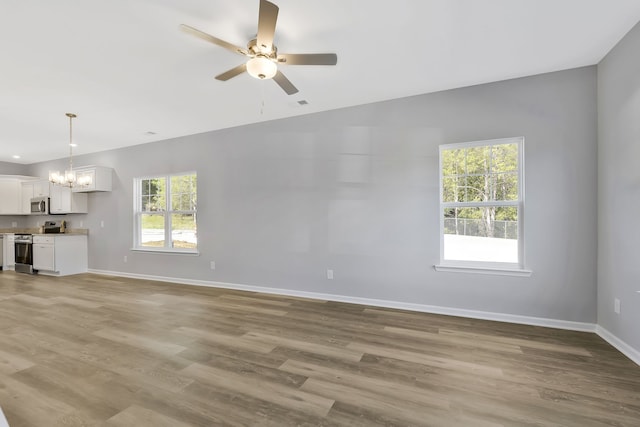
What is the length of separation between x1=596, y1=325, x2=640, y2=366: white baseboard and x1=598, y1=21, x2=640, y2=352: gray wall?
0.04 m

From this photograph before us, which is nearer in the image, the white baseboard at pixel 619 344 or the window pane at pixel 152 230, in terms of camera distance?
the white baseboard at pixel 619 344

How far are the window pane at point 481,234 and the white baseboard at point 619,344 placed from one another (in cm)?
93

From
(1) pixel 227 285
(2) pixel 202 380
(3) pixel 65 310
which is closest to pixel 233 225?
(1) pixel 227 285

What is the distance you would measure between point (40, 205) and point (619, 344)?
33.6 ft

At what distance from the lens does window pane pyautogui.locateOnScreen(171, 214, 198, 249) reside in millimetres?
5266

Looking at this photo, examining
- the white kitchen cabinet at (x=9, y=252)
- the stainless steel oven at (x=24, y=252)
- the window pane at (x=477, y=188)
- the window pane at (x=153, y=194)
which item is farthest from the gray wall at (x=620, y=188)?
the white kitchen cabinet at (x=9, y=252)

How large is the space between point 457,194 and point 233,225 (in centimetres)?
343

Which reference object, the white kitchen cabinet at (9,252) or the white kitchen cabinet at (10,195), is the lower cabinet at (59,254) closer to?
the white kitchen cabinet at (9,252)

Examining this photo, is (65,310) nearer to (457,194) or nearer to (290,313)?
(290,313)

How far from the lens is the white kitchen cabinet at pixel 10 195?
6.88 m

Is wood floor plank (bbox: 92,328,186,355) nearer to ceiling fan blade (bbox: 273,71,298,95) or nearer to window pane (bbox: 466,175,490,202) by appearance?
ceiling fan blade (bbox: 273,71,298,95)

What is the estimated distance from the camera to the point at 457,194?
3.47 metres

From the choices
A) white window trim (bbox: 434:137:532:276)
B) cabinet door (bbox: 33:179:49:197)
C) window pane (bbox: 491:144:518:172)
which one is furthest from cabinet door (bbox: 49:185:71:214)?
window pane (bbox: 491:144:518:172)

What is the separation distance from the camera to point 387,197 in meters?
3.73
